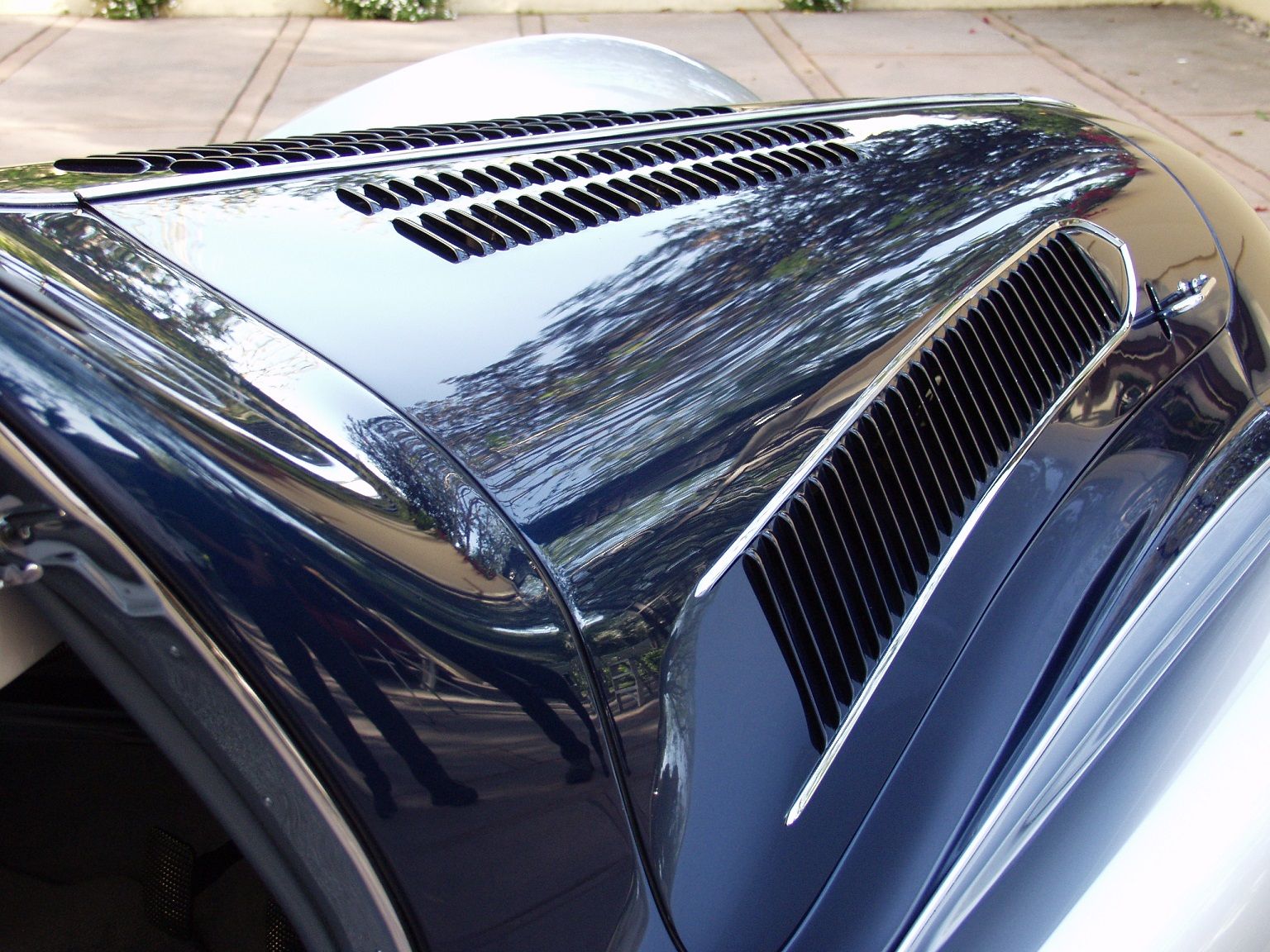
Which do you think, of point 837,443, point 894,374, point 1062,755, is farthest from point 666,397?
point 1062,755

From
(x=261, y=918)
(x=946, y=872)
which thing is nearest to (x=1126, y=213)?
(x=946, y=872)

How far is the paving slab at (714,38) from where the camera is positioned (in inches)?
289

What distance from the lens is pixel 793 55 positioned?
8.07m

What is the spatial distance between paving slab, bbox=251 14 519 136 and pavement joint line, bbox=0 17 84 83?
176 cm

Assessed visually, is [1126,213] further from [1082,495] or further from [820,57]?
[820,57]

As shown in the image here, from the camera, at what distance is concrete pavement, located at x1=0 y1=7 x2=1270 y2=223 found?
6262mm

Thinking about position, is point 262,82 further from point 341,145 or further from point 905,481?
point 905,481

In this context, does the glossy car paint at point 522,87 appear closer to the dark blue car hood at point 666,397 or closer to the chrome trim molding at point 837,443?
the dark blue car hood at point 666,397

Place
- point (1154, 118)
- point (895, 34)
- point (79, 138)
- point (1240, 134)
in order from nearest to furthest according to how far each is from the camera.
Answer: point (79, 138), point (1240, 134), point (1154, 118), point (895, 34)

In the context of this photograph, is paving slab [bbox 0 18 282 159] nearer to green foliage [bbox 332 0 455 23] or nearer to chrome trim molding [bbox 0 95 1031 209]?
green foliage [bbox 332 0 455 23]

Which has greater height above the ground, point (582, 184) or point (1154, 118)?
point (582, 184)

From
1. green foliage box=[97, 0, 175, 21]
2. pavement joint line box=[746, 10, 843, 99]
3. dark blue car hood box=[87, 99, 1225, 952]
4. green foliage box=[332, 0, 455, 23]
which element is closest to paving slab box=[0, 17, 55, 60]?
green foliage box=[97, 0, 175, 21]

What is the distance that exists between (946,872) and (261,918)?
3.48 feet

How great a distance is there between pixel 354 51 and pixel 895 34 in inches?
168
